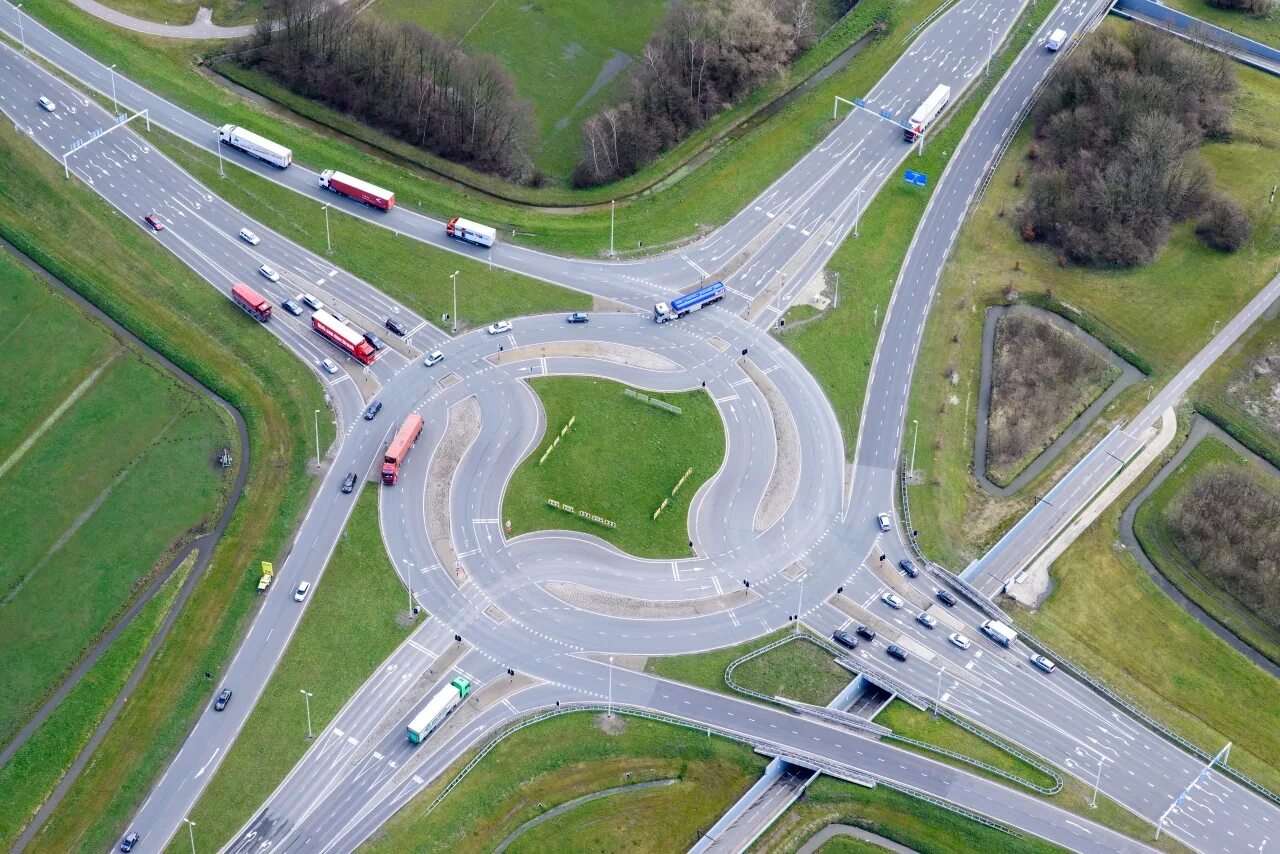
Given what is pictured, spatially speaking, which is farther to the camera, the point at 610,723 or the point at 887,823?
the point at 610,723

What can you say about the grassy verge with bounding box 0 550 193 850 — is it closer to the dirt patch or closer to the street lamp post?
the street lamp post

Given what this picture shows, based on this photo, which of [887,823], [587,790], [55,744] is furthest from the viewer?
[587,790]

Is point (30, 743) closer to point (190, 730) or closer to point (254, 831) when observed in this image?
point (190, 730)

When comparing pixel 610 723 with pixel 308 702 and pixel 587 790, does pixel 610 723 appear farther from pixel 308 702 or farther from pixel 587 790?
pixel 308 702

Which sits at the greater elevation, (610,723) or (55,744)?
(610,723)

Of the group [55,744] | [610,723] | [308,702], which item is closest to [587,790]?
[610,723]

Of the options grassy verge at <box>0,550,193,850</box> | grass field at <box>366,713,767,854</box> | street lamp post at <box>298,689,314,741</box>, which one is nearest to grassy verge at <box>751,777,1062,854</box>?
grass field at <box>366,713,767,854</box>

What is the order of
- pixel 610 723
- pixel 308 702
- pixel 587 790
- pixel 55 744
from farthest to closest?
pixel 610 723
pixel 308 702
pixel 587 790
pixel 55 744
